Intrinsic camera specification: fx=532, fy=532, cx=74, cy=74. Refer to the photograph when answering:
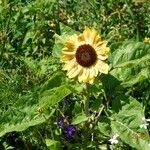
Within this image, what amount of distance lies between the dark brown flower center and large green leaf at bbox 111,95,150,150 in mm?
234

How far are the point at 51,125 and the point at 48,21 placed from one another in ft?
3.89

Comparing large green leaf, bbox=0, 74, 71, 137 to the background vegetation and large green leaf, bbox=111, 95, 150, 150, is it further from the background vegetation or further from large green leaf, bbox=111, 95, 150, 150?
large green leaf, bbox=111, 95, 150, 150

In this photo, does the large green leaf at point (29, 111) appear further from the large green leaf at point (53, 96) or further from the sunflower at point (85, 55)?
the sunflower at point (85, 55)

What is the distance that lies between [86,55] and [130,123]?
1.23ft

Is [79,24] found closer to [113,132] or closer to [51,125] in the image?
[51,125]

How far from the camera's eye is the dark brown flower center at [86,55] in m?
2.45

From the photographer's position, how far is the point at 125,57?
2.51 meters

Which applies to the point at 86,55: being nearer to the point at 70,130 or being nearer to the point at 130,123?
the point at 130,123

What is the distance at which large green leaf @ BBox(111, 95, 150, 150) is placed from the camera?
2420mm

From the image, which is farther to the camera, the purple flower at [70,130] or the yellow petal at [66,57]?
the purple flower at [70,130]

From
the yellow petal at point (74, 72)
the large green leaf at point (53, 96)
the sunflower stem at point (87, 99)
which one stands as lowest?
the sunflower stem at point (87, 99)

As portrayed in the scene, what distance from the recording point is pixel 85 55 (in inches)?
96.2

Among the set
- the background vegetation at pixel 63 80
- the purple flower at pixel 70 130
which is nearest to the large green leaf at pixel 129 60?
the background vegetation at pixel 63 80

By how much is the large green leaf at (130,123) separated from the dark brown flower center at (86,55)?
23cm
